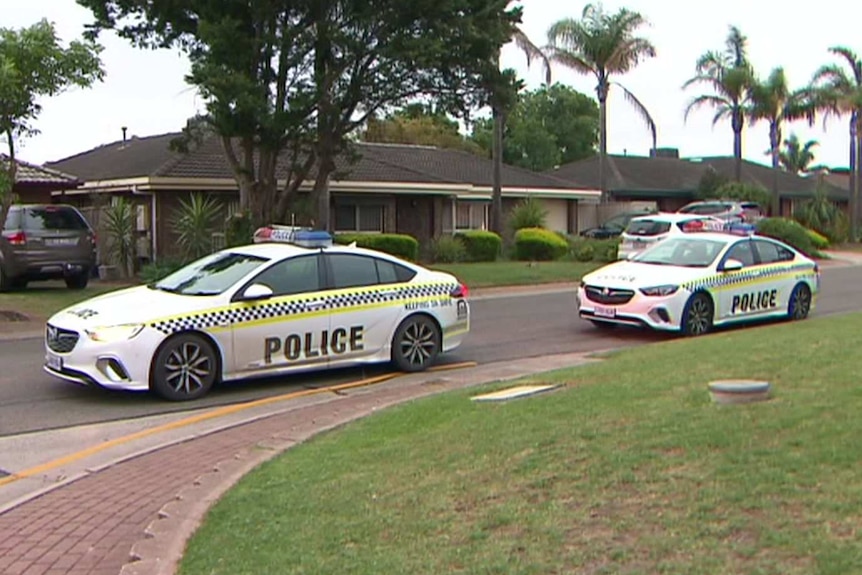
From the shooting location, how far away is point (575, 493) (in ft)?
16.6

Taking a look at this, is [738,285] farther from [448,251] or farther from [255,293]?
[448,251]

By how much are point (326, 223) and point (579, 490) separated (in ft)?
69.2

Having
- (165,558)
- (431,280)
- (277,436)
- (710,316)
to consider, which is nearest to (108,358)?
(277,436)

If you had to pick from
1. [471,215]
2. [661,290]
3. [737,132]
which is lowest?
[661,290]

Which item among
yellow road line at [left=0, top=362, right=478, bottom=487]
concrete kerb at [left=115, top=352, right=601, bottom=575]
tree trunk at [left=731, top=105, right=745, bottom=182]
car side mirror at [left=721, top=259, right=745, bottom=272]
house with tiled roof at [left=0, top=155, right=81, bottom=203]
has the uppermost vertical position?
tree trunk at [left=731, top=105, right=745, bottom=182]

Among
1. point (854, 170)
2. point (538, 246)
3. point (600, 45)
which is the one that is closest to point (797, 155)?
point (854, 170)

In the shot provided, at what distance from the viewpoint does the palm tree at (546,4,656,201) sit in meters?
39.9

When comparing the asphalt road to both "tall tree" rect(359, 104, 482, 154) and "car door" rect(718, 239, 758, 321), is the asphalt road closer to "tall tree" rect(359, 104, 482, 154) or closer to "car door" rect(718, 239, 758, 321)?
"car door" rect(718, 239, 758, 321)

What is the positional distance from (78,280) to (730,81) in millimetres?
35452

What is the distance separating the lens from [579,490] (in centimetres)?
509

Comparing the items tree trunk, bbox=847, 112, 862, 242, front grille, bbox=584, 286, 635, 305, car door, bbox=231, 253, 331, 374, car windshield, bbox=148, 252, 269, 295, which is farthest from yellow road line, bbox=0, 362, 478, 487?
tree trunk, bbox=847, 112, 862, 242

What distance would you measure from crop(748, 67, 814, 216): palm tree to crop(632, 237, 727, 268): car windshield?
34905 mm

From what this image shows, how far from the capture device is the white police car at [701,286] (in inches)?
560

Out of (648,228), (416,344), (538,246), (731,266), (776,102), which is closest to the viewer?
(416,344)
